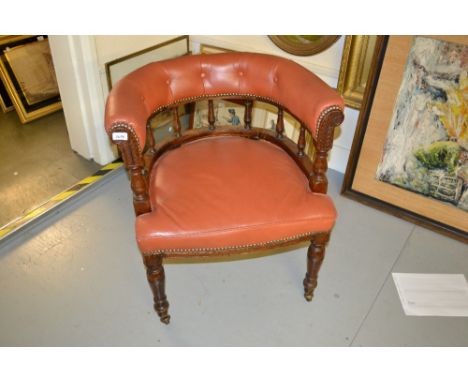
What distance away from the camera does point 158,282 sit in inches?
64.2

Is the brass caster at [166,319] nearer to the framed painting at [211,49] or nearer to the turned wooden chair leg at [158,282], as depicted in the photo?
the turned wooden chair leg at [158,282]

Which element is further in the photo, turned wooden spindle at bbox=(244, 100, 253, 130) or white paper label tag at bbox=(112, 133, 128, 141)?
turned wooden spindle at bbox=(244, 100, 253, 130)

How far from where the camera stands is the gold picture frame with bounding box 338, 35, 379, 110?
216 cm

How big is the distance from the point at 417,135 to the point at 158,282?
4.70ft

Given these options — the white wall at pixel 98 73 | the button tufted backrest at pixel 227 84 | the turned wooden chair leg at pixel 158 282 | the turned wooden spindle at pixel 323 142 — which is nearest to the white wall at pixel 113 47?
the white wall at pixel 98 73

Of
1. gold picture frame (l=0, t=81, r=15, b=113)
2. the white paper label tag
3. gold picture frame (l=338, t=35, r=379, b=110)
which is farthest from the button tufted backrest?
gold picture frame (l=0, t=81, r=15, b=113)

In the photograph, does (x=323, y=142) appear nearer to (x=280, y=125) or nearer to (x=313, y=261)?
(x=280, y=125)

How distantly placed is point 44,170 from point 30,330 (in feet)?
3.79

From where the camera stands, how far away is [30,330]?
176 cm

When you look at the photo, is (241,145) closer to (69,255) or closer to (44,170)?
(69,255)

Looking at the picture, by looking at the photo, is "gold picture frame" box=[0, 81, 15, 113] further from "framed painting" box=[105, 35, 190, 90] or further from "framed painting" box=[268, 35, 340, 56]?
"framed painting" box=[268, 35, 340, 56]

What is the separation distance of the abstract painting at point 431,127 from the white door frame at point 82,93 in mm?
1582

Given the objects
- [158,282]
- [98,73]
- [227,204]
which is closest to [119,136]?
[227,204]

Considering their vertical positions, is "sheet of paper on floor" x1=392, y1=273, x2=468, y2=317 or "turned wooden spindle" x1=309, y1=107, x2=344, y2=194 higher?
"turned wooden spindle" x1=309, y1=107, x2=344, y2=194
